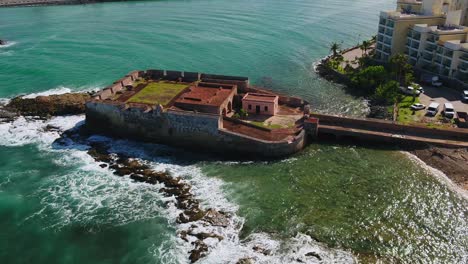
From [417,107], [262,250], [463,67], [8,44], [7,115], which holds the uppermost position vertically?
[463,67]

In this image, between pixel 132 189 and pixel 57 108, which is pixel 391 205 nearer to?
pixel 132 189

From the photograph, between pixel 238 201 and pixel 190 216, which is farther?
pixel 238 201

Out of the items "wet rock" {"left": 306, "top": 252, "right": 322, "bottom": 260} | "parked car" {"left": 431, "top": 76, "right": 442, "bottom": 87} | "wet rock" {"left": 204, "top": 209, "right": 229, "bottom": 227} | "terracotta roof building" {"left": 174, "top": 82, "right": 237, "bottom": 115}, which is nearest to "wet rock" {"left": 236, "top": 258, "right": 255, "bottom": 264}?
"wet rock" {"left": 204, "top": 209, "right": 229, "bottom": 227}

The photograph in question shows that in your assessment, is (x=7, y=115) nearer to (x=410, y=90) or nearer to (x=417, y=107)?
(x=417, y=107)

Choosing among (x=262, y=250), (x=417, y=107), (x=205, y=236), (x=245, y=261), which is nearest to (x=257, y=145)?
(x=205, y=236)

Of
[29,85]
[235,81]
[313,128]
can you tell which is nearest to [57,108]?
[29,85]

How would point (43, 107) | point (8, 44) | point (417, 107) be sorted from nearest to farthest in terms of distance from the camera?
point (417, 107) → point (43, 107) → point (8, 44)
